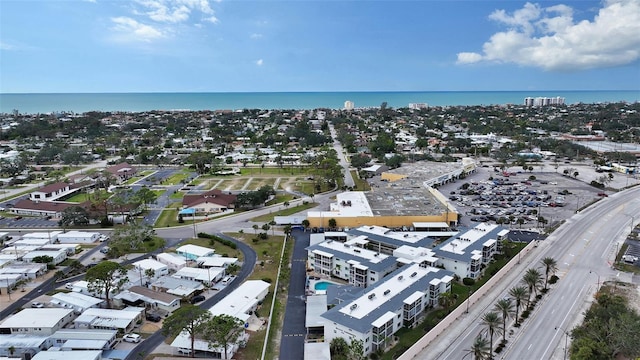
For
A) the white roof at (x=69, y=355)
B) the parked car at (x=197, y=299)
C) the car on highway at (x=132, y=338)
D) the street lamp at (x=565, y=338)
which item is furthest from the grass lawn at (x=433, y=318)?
the white roof at (x=69, y=355)

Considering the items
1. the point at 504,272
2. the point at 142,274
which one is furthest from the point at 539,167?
the point at 142,274

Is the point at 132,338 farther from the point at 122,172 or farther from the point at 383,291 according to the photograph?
the point at 122,172

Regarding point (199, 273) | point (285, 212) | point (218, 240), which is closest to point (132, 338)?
point (199, 273)

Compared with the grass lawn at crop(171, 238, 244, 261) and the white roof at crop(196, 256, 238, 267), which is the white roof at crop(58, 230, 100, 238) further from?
the white roof at crop(196, 256, 238, 267)

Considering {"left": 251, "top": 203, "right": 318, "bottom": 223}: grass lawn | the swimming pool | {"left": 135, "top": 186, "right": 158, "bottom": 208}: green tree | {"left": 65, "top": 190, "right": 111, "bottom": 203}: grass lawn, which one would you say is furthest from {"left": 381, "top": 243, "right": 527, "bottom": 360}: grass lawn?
{"left": 65, "top": 190, "right": 111, "bottom": 203}: grass lawn

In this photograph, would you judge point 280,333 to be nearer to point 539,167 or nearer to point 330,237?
point 330,237

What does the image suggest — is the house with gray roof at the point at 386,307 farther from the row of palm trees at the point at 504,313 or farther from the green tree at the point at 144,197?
the green tree at the point at 144,197

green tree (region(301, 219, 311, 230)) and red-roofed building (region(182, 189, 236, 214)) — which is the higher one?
red-roofed building (region(182, 189, 236, 214))
